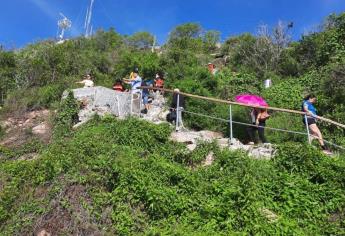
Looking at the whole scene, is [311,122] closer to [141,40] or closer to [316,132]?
[316,132]

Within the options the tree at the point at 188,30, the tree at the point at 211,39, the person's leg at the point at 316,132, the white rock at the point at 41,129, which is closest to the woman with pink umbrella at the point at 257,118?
the person's leg at the point at 316,132

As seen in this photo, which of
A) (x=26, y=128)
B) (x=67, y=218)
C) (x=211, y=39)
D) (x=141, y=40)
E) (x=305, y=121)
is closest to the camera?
(x=67, y=218)

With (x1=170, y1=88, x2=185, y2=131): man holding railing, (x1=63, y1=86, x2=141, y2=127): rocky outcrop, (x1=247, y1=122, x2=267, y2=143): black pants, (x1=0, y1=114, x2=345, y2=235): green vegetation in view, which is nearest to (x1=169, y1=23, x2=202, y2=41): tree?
(x1=63, y1=86, x2=141, y2=127): rocky outcrop

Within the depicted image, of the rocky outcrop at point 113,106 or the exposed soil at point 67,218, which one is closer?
the exposed soil at point 67,218

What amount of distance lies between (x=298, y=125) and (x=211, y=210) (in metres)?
6.94

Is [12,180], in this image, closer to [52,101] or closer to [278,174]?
[278,174]

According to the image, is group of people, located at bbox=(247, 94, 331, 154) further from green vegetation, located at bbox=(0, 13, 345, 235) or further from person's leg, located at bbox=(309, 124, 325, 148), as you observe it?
green vegetation, located at bbox=(0, 13, 345, 235)

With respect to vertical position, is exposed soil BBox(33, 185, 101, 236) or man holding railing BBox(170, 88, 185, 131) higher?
man holding railing BBox(170, 88, 185, 131)

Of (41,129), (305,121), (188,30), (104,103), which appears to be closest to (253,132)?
(305,121)

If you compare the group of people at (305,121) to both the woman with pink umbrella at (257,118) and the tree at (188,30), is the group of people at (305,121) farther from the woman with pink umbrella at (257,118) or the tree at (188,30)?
the tree at (188,30)

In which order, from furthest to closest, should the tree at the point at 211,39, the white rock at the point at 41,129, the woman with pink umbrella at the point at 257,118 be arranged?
the tree at the point at 211,39 < the white rock at the point at 41,129 < the woman with pink umbrella at the point at 257,118

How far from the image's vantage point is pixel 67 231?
8.36 m

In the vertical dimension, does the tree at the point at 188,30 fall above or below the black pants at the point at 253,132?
above

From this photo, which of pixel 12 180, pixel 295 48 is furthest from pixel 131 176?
pixel 295 48
